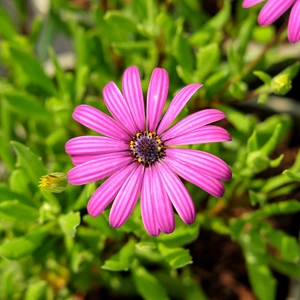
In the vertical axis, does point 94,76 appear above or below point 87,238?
above

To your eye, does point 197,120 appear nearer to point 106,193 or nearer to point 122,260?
point 106,193

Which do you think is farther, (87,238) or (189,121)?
(87,238)

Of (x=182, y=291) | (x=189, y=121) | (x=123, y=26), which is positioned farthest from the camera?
(x=182, y=291)

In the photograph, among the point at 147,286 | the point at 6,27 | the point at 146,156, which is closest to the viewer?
the point at 146,156

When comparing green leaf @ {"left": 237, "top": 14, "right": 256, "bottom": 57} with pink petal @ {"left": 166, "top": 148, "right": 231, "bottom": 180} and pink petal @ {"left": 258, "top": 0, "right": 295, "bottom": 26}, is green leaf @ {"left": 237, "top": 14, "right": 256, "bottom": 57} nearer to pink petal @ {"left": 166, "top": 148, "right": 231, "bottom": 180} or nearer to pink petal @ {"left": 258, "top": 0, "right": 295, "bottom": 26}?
pink petal @ {"left": 258, "top": 0, "right": 295, "bottom": 26}

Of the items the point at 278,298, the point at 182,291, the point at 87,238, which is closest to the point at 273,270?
the point at 278,298

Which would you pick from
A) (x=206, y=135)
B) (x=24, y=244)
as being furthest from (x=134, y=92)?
(x=24, y=244)

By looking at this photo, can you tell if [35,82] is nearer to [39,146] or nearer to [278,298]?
[39,146]
